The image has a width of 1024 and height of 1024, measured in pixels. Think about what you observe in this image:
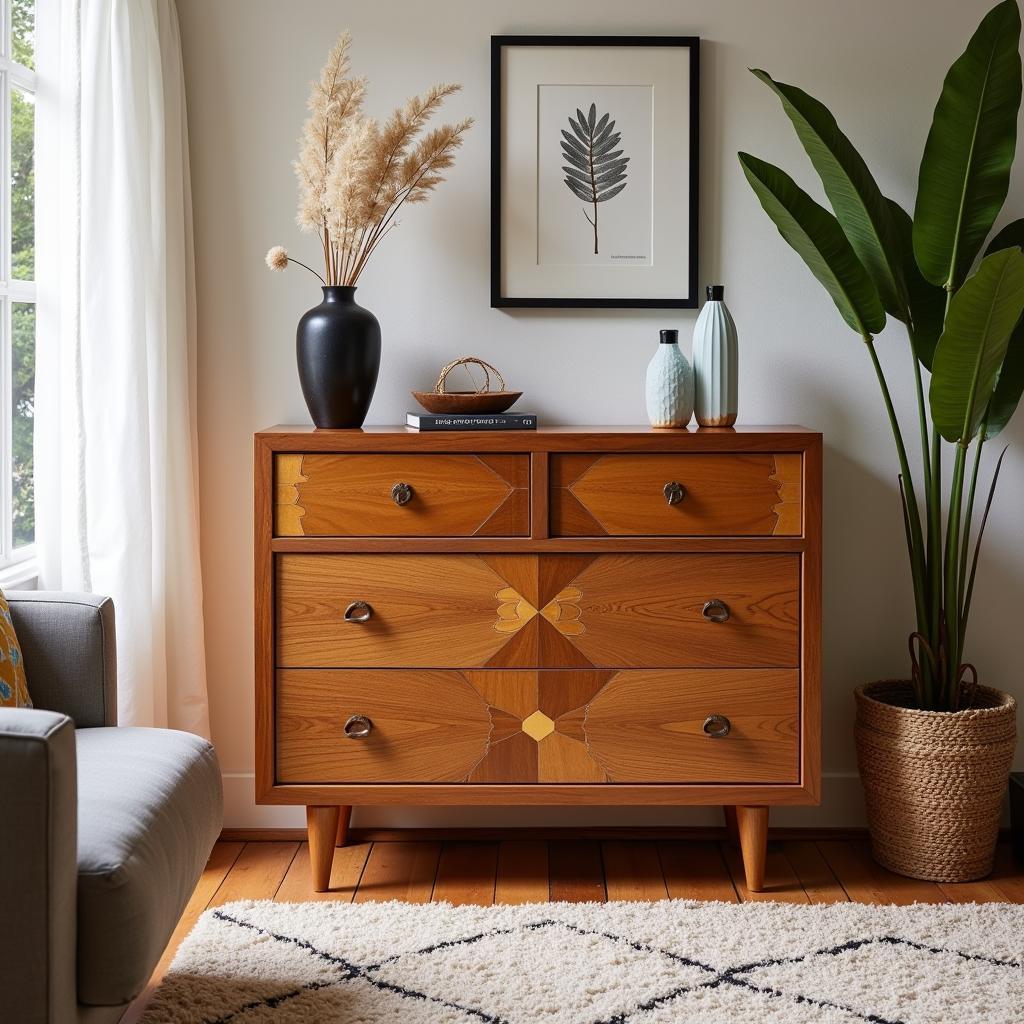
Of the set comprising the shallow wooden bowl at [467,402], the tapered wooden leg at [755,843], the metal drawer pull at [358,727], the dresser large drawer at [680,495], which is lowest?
the tapered wooden leg at [755,843]

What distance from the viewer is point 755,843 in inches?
96.9

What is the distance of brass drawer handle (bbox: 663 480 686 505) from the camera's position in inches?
92.0

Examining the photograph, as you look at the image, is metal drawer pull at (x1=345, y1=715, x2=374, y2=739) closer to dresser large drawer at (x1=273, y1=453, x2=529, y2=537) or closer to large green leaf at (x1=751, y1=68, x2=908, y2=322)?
dresser large drawer at (x1=273, y1=453, x2=529, y2=537)

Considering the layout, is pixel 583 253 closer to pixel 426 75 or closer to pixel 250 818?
pixel 426 75

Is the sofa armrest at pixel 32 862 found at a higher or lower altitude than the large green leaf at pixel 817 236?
lower

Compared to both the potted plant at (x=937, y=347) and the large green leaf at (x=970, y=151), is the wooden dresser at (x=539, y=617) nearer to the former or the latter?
the potted plant at (x=937, y=347)

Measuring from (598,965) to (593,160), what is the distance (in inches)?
69.4

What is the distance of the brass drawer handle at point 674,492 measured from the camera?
2.34 meters

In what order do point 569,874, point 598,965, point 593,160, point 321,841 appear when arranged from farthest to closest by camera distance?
point 593,160 → point 569,874 → point 321,841 → point 598,965

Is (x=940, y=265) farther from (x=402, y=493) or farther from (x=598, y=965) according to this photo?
(x=598, y=965)

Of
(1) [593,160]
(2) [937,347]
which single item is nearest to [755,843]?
(2) [937,347]

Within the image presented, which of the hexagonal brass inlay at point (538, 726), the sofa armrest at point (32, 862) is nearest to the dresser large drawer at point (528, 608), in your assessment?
the hexagonal brass inlay at point (538, 726)

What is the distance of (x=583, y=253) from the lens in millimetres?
2727

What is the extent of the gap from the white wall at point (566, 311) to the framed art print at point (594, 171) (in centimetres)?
5
